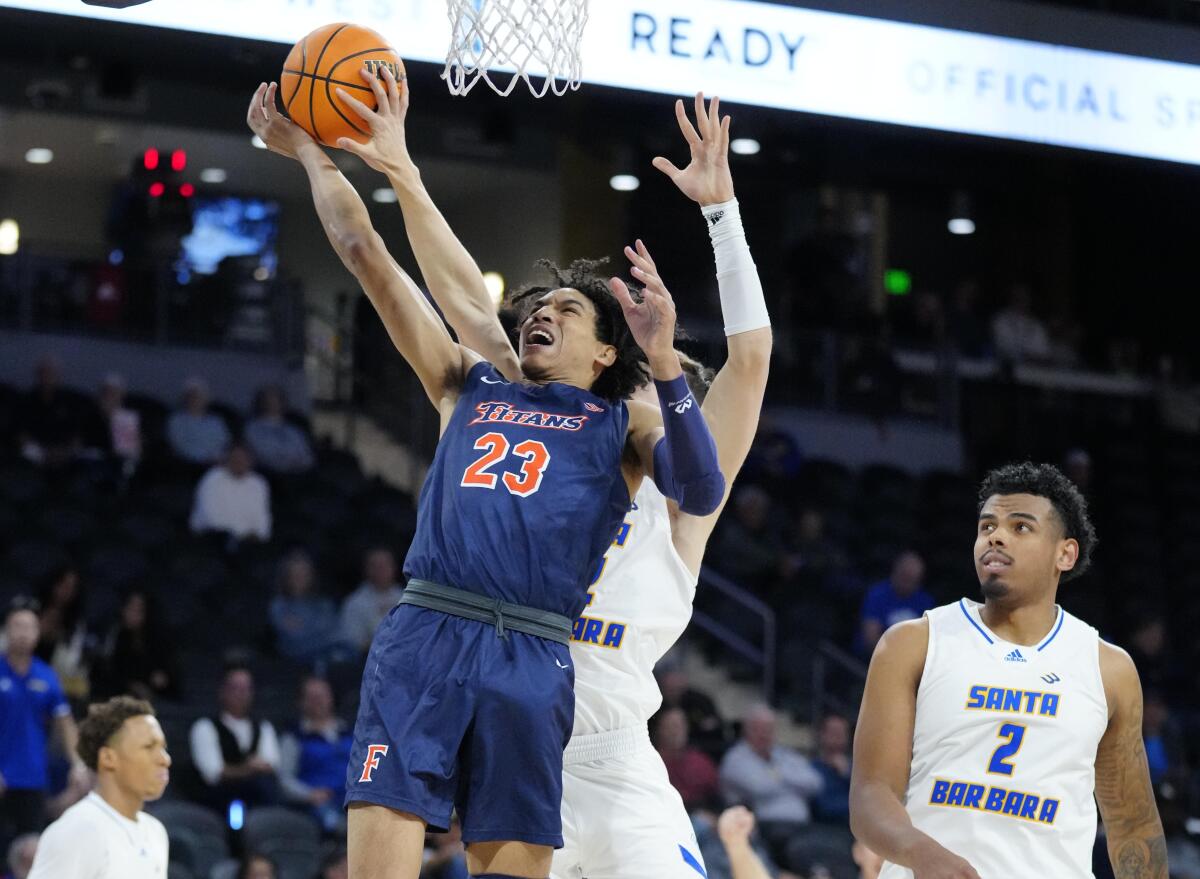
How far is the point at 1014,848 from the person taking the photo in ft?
13.7

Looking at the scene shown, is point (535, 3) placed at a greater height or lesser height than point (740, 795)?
greater

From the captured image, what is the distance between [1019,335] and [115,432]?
8813mm

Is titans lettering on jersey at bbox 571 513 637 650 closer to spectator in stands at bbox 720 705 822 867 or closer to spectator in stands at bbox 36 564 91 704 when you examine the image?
spectator in stands at bbox 720 705 822 867

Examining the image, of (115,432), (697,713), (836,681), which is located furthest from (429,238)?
(115,432)

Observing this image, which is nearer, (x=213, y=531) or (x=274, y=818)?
(x=274, y=818)

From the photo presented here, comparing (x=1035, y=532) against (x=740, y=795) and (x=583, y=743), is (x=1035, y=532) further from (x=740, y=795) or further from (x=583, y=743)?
(x=740, y=795)

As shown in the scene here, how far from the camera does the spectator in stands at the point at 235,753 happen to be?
891 cm

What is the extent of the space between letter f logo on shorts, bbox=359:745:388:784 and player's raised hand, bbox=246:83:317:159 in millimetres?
1529

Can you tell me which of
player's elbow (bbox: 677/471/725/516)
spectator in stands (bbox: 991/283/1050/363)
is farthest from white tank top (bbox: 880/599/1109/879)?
spectator in stands (bbox: 991/283/1050/363)

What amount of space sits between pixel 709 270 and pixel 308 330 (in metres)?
4.57

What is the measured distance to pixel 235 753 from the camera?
8.96 m

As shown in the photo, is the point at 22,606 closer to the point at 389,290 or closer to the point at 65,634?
→ the point at 65,634

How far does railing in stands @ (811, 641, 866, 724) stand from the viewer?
11.8m

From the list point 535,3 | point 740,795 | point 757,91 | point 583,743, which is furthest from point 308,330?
point 583,743
